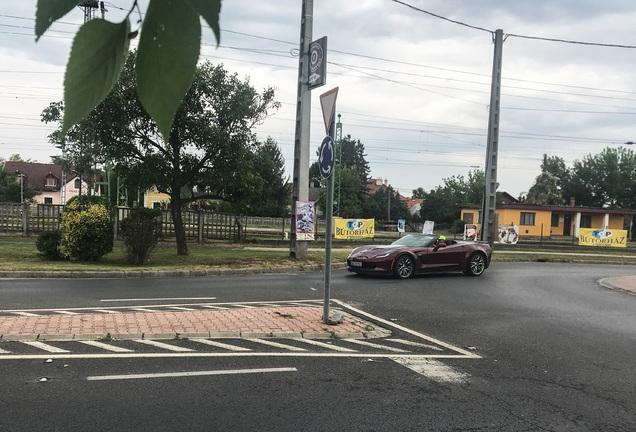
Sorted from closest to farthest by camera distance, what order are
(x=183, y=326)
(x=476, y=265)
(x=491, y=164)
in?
1. (x=183, y=326)
2. (x=476, y=265)
3. (x=491, y=164)

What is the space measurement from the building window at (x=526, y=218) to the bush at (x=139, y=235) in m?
44.1

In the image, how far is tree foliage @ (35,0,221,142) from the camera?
53 cm

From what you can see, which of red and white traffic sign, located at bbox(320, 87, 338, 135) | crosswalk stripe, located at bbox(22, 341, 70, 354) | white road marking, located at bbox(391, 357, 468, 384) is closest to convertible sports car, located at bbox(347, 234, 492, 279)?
red and white traffic sign, located at bbox(320, 87, 338, 135)

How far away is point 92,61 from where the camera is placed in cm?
55

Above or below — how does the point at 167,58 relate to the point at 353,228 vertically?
above

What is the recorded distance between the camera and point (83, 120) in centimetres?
59

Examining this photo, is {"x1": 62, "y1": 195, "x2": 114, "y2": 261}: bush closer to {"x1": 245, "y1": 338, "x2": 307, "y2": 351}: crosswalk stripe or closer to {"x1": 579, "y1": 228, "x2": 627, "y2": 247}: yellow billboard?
{"x1": 245, "y1": 338, "x2": 307, "y2": 351}: crosswalk stripe

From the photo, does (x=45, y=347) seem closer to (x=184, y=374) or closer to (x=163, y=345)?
(x=163, y=345)

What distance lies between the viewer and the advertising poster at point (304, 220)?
1789cm

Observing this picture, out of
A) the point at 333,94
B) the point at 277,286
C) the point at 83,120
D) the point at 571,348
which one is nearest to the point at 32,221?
the point at 277,286

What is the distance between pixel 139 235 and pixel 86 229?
179 cm

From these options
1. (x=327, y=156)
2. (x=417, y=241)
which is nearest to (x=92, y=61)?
A: (x=327, y=156)

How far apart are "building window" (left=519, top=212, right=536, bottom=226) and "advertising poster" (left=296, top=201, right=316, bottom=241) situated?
39.6 meters

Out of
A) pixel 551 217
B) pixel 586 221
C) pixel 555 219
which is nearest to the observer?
pixel 551 217
